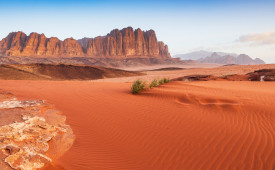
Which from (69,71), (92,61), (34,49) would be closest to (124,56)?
(92,61)

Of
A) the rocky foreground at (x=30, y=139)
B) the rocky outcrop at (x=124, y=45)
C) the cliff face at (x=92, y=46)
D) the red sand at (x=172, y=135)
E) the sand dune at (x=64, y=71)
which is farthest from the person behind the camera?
the rocky outcrop at (x=124, y=45)

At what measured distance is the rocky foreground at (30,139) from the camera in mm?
2783

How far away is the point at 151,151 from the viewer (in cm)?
361

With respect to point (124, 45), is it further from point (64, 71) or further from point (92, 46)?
point (64, 71)

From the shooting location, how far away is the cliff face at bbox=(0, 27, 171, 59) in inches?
4213

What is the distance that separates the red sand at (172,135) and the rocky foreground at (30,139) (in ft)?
0.79

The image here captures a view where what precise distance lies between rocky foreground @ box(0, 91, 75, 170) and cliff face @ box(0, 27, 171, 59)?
11372cm

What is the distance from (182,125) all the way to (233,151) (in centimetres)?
154

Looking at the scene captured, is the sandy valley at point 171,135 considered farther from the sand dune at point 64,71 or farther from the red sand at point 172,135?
the sand dune at point 64,71

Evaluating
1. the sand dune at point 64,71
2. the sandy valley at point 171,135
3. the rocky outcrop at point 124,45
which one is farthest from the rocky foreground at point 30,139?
the rocky outcrop at point 124,45

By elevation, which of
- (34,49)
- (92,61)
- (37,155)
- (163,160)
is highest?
(34,49)

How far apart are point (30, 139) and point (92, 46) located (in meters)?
127

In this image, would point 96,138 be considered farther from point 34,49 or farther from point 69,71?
point 34,49

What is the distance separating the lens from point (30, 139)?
136 inches
